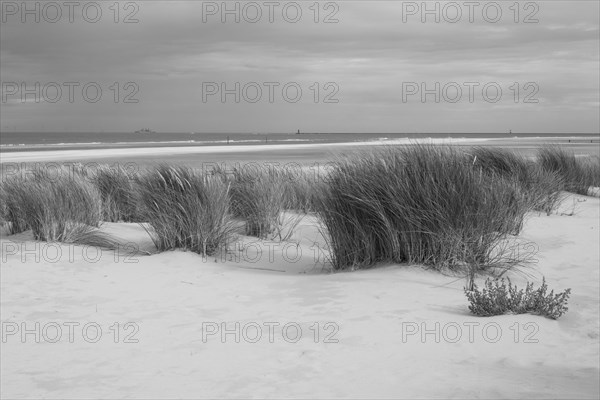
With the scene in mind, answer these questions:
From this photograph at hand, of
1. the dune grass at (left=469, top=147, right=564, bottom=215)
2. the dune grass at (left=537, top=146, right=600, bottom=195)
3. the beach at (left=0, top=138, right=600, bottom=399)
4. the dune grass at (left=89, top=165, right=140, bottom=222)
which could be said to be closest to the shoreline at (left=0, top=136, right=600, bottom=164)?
the dune grass at (left=537, top=146, right=600, bottom=195)

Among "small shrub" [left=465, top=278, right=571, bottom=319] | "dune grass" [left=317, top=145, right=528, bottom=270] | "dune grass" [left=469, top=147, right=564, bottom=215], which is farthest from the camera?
"dune grass" [left=469, top=147, right=564, bottom=215]

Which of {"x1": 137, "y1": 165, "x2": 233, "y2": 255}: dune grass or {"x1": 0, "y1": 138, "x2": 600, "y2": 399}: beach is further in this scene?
{"x1": 137, "y1": 165, "x2": 233, "y2": 255}: dune grass

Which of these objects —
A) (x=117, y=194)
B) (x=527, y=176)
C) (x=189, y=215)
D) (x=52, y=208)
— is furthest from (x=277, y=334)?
(x=527, y=176)

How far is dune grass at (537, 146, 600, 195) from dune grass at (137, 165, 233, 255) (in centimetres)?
812

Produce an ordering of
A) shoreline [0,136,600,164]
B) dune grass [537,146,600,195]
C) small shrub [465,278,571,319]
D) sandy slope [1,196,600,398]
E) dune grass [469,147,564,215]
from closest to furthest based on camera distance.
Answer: sandy slope [1,196,600,398] < small shrub [465,278,571,319] < dune grass [469,147,564,215] < dune grass [537,146,600,195] < shoreline [0,136,600,164]

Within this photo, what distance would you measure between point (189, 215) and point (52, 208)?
1.71 metres

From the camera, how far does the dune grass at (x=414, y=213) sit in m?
6.32

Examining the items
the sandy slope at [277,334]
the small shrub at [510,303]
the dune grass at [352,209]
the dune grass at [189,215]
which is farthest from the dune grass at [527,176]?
the small shrub at [510,303]

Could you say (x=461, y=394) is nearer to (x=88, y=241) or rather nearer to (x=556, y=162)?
(x=88, y=241)

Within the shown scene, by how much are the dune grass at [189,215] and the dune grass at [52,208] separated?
93 cm

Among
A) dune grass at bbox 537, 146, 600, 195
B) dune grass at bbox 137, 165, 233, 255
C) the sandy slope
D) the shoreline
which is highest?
the shoreline

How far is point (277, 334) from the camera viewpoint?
4.77 metres

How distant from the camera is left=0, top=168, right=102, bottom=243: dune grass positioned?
7645 mm

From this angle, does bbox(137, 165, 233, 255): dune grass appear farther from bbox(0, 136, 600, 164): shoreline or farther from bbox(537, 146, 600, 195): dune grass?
bbox(0, 136, 600, 164): shoreline
